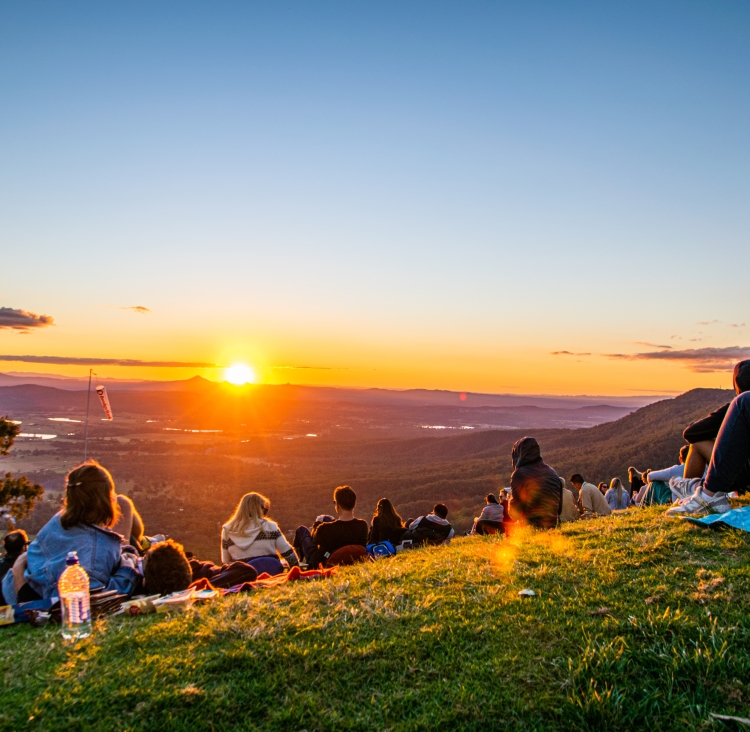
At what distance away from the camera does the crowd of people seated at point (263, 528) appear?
18.9ft

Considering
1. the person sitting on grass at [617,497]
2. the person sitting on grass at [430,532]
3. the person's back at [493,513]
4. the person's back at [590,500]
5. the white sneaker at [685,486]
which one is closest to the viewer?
the white sneaker at [685,486]

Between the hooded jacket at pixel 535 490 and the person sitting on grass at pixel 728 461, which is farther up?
the person sitting on grass at pixel 728 461

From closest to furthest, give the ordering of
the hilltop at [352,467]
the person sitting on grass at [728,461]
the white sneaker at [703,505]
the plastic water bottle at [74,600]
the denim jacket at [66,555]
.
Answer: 1. the plastic water bottle at [74,600]
2. the denim jacket at [66,555]
3. the person sitting on grass at [728,461]
4. the white sneaker at [703,505]
5. the hilltop at [352,467]

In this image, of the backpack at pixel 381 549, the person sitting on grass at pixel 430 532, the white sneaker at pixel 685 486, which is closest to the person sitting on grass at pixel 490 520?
the person sitting on grass at pixel 430 532

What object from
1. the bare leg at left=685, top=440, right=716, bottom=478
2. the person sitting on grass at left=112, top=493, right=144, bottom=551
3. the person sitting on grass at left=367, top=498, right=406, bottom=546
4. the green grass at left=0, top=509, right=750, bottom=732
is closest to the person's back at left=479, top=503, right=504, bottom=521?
the person sitting on grass at left=367, top=498, right=406, bottom=546

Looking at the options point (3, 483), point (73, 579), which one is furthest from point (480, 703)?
point (3, 483)

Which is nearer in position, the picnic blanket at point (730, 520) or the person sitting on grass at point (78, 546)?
the person sitting on grass at point (78, 546)

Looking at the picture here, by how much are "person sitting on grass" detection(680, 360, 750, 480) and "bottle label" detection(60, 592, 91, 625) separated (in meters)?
6.93

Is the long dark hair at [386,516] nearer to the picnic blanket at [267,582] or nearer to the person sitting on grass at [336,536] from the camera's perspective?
the person sitting on grass at [336,536]

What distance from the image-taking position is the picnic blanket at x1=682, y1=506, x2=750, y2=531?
593 centimetres

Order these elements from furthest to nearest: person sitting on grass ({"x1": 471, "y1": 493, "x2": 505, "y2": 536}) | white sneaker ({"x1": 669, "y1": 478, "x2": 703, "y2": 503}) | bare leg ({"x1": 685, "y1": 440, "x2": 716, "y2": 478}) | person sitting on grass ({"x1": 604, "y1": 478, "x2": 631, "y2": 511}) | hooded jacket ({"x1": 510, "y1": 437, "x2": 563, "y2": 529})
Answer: person sitting on grass ({"x1": 604, "y1": 478, "x2": 631, "y2": 511}) < person sitting on grass ({"x1": 471, "y1": 493, "x2": 505, "y2": 536}) < hooded jacket ({"x1": 510, "y1": 437, "x2": 563, "y2": 529}) < white sneaker ({"x1": 669, "y1": 478, "x2": 703, "y2": 503}) < bare leg ({"x1": 685, "y1": 440, "x2": 716, "y2": 478})

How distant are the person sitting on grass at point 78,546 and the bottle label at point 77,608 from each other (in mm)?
569

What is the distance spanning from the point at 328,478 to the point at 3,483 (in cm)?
7286

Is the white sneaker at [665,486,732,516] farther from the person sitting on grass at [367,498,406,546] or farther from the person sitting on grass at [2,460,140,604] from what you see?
the person sitting on grass at [2,460,140,604]
